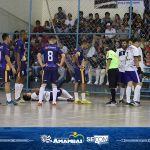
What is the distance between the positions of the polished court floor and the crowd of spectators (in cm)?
325

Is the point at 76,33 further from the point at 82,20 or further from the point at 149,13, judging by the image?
the point at 149,13

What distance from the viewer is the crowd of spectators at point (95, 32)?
66.6ft

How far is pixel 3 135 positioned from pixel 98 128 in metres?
1.72

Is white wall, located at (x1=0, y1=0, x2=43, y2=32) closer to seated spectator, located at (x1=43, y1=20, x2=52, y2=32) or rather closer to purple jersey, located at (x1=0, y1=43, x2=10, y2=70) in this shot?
seated spectator, located at (x1=43, y1=20, x2=52, y2=32)

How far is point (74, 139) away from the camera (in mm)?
9758

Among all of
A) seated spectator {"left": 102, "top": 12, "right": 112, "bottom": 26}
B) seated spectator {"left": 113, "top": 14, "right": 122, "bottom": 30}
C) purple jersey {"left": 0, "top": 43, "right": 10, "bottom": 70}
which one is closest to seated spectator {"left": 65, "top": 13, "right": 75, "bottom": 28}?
seated spectator {"left": 102, "top": 12, "right": 112, "bottom": 26}

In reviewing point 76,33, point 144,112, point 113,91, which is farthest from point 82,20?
point 144,112

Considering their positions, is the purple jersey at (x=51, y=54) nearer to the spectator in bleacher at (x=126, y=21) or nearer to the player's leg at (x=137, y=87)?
the player's leg at (x=137, y=87)

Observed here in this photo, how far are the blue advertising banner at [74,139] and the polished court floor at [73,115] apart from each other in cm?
129

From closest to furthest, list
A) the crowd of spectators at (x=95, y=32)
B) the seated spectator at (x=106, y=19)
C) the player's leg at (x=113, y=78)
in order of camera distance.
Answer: the player's leg at (x=113, y=78), the crowd of spectators at (x=95, y=32), the seated spectator at (x=106, y=19)

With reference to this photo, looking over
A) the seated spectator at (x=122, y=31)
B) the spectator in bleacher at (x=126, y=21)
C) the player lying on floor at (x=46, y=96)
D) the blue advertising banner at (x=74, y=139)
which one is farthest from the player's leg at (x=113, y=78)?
the blue advertising banner at (x=74, y=139)

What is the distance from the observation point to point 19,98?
1723 cm

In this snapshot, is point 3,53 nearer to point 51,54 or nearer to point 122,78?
point 51,54

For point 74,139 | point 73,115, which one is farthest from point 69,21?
point 74,139
